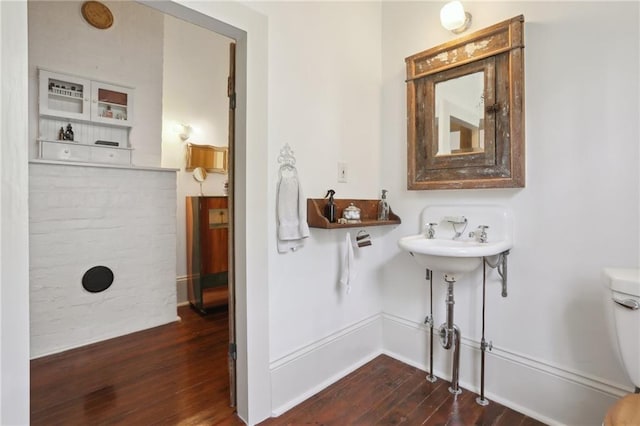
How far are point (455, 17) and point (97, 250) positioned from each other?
3.05 meters

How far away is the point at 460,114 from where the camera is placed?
1811mm

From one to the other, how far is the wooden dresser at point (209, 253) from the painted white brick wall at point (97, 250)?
0.27 m

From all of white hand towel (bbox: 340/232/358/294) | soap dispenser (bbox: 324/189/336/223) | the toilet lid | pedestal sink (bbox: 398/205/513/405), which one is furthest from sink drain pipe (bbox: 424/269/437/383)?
the toilet lid

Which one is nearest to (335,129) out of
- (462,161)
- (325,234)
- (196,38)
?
(325,234)

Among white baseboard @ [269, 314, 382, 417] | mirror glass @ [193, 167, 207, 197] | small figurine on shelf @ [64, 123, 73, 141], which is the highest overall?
small figurine on shelf @ [64, 123, 73, 141]

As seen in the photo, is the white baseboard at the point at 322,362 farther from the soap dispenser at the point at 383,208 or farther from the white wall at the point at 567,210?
the soap dispenser at the point at 383,208

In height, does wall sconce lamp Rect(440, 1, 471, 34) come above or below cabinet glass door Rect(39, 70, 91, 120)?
above

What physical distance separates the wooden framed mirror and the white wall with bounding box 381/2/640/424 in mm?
2779

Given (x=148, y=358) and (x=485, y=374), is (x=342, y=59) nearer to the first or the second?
(x=485, y=374)

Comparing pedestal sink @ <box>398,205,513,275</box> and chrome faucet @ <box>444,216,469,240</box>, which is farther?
chrome faucet @ <box>444,216,469,240</box>

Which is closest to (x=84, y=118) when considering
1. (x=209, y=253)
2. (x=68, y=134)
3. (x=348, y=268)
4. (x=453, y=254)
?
(x=68, y=134)

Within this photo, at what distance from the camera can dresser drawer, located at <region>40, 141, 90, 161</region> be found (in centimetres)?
→ 234
